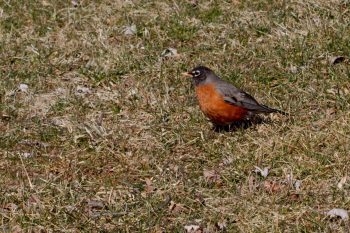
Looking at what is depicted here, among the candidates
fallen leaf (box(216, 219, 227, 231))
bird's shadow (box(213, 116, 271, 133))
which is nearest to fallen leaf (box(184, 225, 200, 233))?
fallen leaf (box(216, 219, 227, 231))

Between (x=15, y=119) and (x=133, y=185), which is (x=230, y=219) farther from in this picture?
(x=15, y=119)

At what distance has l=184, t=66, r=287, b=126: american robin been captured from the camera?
7.92 meters

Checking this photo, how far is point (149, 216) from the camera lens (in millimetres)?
6531

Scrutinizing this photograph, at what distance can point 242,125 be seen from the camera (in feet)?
26.3

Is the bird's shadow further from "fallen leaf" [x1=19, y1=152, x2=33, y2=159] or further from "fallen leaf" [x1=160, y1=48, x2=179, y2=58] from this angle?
"fallen leaf" [x1=19, y1=152, x2=33, y2=159]

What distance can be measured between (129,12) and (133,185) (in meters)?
4.15

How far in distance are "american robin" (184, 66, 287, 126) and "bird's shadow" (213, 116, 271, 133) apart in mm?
52

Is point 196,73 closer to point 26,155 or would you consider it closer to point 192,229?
point 26,155

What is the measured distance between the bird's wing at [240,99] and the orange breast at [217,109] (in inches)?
2.1

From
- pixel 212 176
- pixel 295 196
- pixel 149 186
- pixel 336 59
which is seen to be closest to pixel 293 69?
pixel 336 59

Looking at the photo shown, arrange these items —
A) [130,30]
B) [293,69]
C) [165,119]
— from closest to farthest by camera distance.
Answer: [165,119], [293,69], [130,30]

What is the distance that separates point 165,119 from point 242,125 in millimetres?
858

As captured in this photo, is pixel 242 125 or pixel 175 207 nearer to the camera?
pixel 175 207

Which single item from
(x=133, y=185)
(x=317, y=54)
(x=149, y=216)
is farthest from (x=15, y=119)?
(x=317, y=54)
